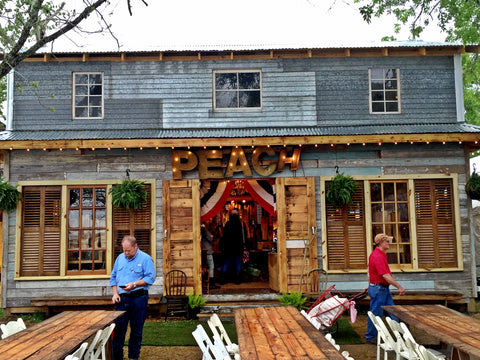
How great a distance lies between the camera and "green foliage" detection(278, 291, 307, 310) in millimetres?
9805

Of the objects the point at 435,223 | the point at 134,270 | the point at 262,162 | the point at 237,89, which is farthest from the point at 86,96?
the point at 435,223

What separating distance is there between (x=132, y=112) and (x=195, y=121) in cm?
141

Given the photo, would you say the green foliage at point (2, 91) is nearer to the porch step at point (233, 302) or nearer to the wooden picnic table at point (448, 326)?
the porch step at point (233, 302)

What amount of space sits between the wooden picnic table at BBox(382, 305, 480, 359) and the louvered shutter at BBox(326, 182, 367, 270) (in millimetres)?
3845

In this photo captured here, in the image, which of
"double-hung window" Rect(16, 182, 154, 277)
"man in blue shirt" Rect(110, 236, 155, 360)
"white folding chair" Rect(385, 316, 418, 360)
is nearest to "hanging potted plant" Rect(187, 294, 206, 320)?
"double-hung window" Rect(16, 182, 154, 277)

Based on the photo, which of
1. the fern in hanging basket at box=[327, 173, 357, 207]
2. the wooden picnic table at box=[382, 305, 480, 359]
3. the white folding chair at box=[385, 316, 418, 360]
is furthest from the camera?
the fern in hanging basket at box=[327, 173, 357, 207]

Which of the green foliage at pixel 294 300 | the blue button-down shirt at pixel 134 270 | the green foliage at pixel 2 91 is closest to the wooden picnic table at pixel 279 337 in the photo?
the blue button-down shirt at pixel 134 270

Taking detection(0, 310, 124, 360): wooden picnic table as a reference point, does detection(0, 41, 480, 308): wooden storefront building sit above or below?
above

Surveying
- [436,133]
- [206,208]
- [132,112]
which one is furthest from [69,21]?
[436,133]

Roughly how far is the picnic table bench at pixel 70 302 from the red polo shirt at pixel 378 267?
4.51 metres

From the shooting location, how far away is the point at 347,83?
11.4 meters

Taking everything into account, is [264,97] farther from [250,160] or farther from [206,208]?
[206,208]

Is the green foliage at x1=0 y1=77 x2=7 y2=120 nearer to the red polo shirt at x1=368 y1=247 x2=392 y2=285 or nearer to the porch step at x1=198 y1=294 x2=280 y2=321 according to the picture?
the porch step at x1=198 y1=294 x2=280 y2=321

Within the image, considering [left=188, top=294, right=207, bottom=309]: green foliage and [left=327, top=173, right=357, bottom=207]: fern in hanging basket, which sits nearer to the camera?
[left=188, top=294, right=207, bottom=309]: green foliage
